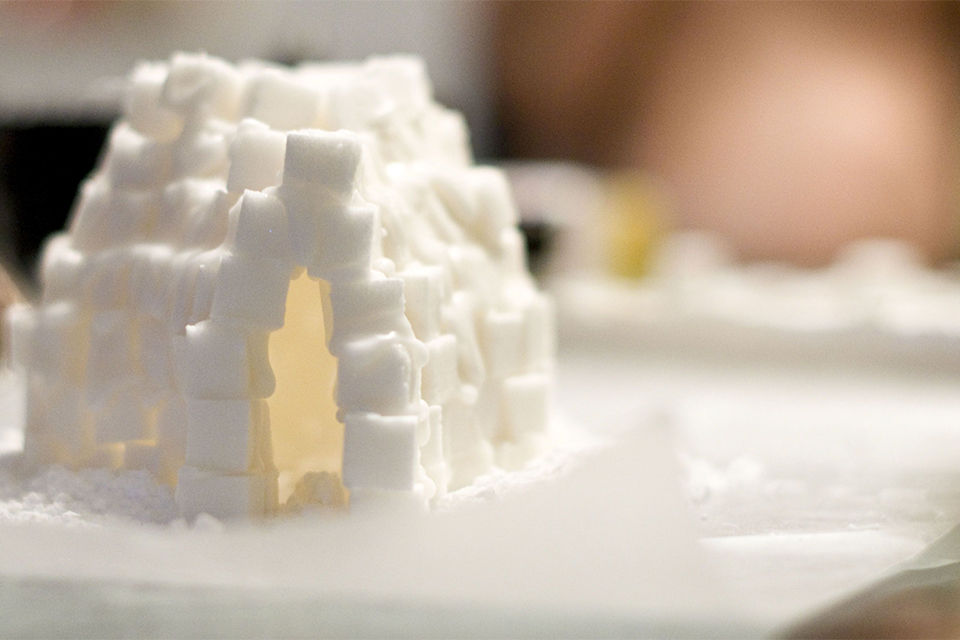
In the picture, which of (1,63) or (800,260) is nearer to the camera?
(1,63)

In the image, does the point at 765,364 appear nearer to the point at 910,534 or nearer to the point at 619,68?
the point at 910,534

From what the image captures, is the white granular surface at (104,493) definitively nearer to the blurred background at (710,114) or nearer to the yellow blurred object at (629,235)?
the blurred background at (710,114)

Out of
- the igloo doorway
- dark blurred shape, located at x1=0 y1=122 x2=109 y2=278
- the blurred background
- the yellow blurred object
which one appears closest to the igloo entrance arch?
the igloo doorway

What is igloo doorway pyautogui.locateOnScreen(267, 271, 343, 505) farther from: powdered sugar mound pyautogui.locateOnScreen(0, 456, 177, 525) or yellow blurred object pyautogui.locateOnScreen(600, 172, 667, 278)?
yellow blurred object pyautogui.locateOnScreen(600, 172, 667, 278)

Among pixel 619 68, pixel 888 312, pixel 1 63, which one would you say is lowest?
pixel 888 312

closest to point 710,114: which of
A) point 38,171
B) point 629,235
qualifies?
point 629,235

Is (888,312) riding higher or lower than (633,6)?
lower

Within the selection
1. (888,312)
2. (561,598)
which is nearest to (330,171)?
(561,598)

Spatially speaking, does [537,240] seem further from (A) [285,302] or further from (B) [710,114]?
(A) [285,302]
